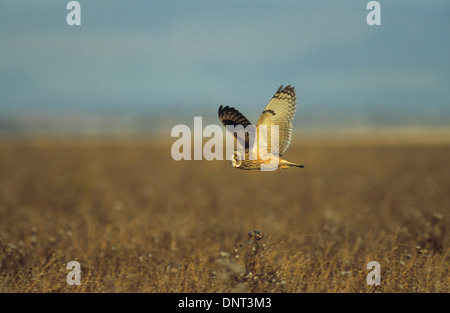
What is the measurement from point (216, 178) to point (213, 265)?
1444cm

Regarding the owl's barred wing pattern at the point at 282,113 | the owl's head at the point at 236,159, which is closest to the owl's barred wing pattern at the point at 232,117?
the owl's barred wing pattern at the point at 282,113

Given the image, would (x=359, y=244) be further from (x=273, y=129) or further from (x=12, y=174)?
(x=12, y=174)

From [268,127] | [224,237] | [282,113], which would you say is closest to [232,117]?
[268,127]

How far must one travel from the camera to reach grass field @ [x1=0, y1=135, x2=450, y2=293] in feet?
14.3

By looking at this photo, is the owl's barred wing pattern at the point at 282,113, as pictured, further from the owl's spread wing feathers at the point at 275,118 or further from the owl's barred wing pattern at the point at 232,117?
the owl's barred wing pattern at the point at 232,117

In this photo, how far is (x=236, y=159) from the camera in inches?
101

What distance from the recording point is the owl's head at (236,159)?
2.52 meters

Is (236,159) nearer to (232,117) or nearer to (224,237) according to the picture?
(232,117)

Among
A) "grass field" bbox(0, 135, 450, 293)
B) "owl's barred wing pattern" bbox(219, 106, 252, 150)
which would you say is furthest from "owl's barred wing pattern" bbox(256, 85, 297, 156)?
"grass field" bbox(0, 135, 450, 293)

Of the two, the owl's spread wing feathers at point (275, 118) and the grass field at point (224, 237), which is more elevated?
the owl's spread wing feathers at point (275, 118)

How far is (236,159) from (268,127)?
1.42 feet

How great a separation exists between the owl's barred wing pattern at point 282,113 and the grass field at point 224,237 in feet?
5.05

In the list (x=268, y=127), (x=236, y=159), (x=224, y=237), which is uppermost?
(x=268, y=127)
